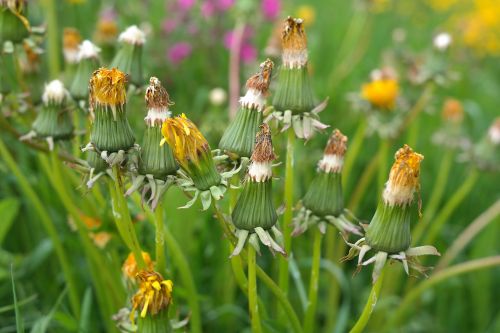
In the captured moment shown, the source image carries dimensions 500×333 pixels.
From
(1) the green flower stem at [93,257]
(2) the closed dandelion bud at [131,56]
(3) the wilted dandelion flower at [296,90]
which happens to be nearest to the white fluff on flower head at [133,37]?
(2) the closed dandelion bud at [131,56]

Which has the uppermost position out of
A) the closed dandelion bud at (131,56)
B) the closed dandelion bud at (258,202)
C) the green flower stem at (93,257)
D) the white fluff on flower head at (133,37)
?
the white fluff on flower head at (133,37)

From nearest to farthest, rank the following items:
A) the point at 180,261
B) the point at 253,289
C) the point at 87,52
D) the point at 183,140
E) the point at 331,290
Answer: the point at 183,140
the point at 253,289
the point at 180,261
the point at 87,52
the point at 331,290

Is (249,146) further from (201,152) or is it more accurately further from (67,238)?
(67,238)

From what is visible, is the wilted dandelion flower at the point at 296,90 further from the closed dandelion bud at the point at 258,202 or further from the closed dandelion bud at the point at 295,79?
the closed dandelion bud at the point at 258,202

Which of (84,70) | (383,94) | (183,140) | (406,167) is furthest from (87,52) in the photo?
(383,94)

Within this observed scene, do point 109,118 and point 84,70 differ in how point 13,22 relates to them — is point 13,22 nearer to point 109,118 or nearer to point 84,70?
point 84,70

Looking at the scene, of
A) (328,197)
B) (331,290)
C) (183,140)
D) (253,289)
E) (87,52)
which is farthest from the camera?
(331,290)

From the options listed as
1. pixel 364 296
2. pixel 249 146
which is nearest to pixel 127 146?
pixel 249 146
